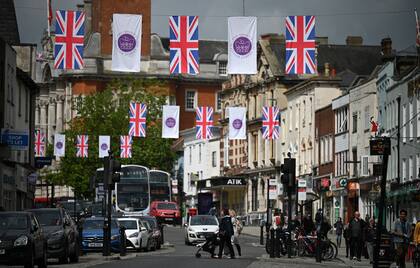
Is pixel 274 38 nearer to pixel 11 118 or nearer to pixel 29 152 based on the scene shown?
pixel 29 152

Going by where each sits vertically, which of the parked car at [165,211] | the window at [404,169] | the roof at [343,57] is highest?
the roof at [343,57]

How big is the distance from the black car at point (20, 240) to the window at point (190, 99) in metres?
127

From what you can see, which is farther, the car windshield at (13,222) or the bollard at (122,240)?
the bollard at (122,240)

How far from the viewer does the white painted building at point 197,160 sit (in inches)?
5197

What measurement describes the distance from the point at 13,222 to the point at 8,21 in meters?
37.9

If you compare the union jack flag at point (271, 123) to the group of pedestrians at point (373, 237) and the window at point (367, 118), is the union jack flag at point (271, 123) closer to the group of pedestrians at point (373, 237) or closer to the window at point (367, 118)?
the window at point (367, 118)

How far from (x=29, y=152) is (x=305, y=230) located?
24.9 meters

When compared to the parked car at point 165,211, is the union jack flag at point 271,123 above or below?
above

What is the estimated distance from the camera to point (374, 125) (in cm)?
8012

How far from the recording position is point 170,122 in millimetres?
82875

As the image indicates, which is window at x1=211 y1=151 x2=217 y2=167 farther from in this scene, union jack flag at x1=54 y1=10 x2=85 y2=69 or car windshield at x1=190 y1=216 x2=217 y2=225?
union jack flag at x1=54 y1=10 x2=85 y2=69

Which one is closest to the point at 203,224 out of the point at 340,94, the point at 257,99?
the point at 340,94

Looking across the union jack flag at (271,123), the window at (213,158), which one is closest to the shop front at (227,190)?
the window at (213,158)

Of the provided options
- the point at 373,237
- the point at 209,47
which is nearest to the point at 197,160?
the point at 209,47
